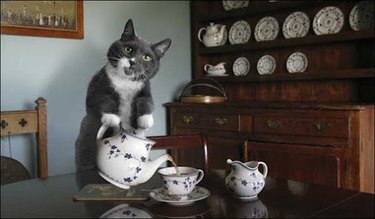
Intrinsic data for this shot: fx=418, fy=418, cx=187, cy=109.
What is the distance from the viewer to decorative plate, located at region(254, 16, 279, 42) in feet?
9.51

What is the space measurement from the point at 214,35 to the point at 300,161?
1165 mm

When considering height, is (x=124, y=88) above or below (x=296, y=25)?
below

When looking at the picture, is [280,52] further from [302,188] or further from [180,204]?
[180,204]

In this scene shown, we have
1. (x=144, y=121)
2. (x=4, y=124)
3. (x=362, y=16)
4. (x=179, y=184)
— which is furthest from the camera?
(x=362, y=16)

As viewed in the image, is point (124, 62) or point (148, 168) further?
point (124, 62)

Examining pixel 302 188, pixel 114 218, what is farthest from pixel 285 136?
pixel 114 218

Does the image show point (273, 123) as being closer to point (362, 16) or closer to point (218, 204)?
point (362, 16)

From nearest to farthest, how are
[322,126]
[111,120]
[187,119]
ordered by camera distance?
1. [111,120]
2. [322,126]
3. [187,119]

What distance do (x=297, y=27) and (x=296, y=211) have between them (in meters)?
2.00

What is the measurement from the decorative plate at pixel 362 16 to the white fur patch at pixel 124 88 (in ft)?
5.05

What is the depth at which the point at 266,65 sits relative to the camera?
2.96 metres

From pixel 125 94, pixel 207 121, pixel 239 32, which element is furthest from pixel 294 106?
pixel 125 94

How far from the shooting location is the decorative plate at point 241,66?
3057 mm

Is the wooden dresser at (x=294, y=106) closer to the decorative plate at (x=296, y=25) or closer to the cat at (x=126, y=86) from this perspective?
the decorative plate at (x=296, y=25)
